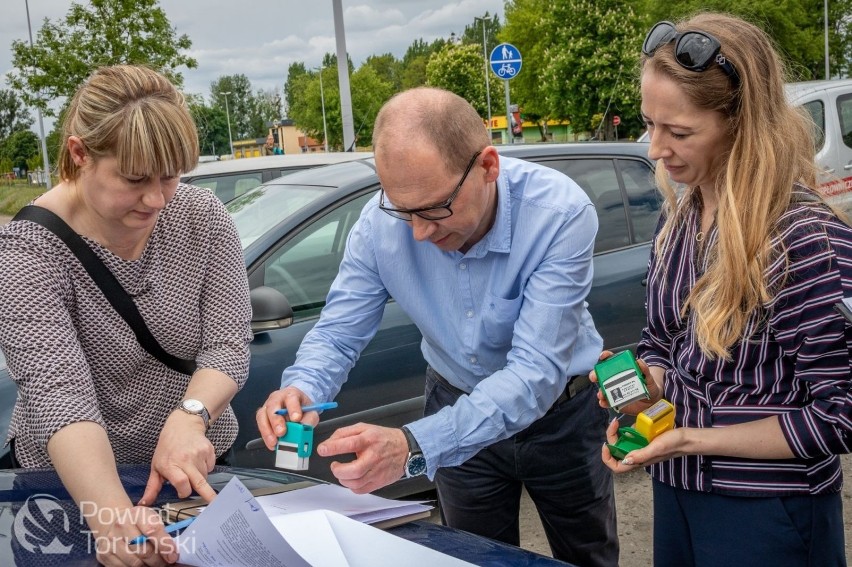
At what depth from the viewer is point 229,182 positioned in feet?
21.0

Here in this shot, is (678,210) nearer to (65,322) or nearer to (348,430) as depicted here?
(348,430)

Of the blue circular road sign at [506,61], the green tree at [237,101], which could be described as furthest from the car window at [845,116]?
the green tree at [237,101]

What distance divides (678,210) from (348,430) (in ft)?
2.98

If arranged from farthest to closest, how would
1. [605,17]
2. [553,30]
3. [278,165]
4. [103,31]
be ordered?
1. [553,30]
2. [605,17]
3. [103,31]
4. [278,165]

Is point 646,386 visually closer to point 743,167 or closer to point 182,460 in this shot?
point 743,167

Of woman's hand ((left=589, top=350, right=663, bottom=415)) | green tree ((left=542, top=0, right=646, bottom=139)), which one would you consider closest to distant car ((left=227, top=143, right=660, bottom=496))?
woman's hand ((left=589, top=350, right=663, bottom=415))

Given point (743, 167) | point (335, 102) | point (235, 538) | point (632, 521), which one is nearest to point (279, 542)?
point (235, 538)

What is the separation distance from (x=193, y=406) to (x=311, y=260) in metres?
1.89

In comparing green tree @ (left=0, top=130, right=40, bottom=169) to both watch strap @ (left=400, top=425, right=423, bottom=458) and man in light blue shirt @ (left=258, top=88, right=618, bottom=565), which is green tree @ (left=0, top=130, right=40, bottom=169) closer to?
man in light blue shirt @ (left=258, top=88, right=618, bottom=565)

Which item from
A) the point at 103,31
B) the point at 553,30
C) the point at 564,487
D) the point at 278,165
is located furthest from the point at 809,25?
the point at 564,487

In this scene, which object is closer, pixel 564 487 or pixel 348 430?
pixel 348 430

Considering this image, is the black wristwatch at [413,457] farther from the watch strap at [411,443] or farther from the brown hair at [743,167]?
the brown hair at [743,167]

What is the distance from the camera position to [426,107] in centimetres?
201

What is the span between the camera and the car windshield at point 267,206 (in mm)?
3904
